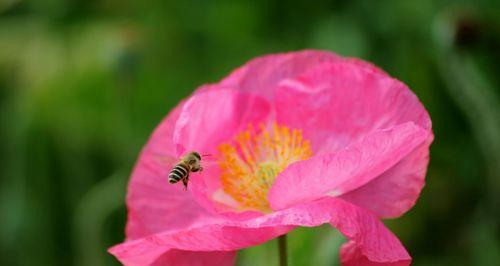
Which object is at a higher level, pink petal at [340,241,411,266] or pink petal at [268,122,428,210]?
pink petal at [268,122,428,210]

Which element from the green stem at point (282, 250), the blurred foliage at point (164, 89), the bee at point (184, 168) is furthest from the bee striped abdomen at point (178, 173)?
the blurred foliage at point (164, 89)

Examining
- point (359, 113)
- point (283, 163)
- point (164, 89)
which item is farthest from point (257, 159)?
point (164, 89)

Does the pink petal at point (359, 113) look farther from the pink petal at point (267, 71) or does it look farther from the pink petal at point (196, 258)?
the pink petal at point (196, 258)

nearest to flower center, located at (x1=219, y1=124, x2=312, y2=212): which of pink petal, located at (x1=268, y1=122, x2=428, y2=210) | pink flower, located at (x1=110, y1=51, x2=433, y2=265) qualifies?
pink flower, located at (x1=110, y1=51, x2=433, y2=265)

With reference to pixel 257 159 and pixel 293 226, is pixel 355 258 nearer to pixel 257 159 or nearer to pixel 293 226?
pixel 293 226

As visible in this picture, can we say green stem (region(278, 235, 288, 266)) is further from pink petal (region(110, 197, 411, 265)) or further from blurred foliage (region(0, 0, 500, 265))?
blurred foliage (region(0, 0, 500, 265))
